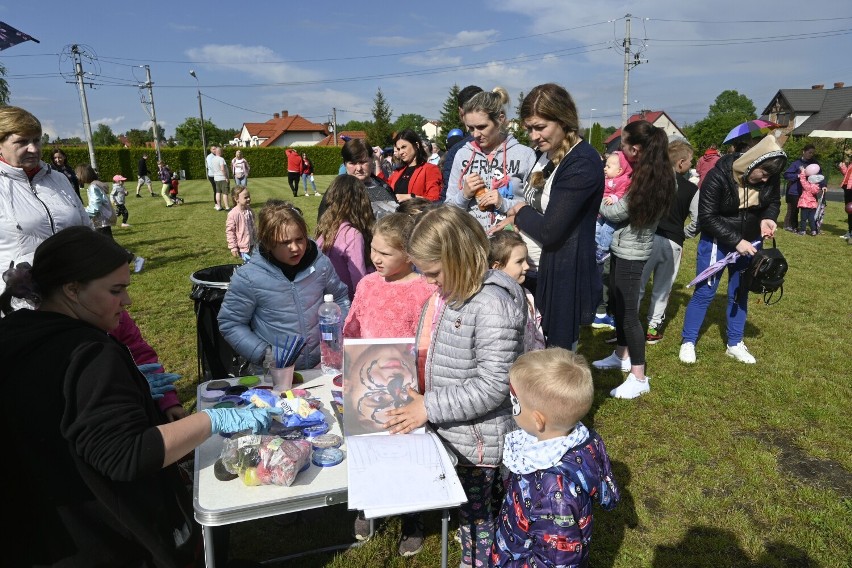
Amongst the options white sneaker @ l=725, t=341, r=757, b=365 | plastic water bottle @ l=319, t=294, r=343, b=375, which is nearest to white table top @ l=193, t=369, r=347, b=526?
plastic water bottle @ l=319, t=294, r=343, b=375

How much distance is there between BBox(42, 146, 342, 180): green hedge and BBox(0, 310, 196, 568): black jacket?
108 feet

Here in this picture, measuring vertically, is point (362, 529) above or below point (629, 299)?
below

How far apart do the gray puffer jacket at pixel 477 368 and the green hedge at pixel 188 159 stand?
3297 centimetres

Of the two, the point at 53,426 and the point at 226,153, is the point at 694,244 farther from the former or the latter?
the point at 226,153

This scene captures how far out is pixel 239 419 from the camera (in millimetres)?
1770

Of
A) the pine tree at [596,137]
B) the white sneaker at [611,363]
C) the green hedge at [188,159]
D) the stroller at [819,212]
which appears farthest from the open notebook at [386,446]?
the pine tree at [596,137]

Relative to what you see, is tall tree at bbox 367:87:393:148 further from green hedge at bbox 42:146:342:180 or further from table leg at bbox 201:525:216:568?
table leg at bbox 201:525:216:568

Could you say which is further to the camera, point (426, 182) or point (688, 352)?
point (426, 182)

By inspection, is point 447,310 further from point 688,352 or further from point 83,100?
point 83,100

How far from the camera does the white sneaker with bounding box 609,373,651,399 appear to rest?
4.23 meters

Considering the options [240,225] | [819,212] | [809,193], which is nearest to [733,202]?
[240,225]

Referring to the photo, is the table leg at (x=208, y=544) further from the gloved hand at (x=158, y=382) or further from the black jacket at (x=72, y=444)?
the gloved hand at (x=158, y=382)

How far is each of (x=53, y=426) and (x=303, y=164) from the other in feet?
64.0

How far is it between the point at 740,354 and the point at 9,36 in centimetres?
615
